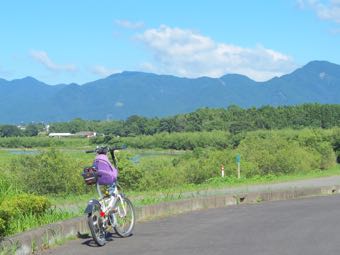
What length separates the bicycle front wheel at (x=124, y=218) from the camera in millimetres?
9406

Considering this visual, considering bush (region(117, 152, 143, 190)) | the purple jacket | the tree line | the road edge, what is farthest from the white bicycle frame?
the tree line

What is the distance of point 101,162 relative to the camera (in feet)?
29.4

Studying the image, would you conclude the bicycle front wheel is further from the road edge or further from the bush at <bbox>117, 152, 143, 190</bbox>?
the bush at <bbox>117, 152, 143, 190</bbox>

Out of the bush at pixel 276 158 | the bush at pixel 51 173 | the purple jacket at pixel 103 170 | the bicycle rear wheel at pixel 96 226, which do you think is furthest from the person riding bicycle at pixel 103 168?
the bush at pixel 276 158

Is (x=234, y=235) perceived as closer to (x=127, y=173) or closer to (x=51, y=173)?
(x=51, y=173)

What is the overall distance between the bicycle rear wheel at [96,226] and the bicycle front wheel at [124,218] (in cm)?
62

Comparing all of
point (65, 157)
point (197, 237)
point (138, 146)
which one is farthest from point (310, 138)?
point (197, 237)

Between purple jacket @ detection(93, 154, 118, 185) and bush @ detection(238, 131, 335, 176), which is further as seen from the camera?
bush @ detection(238, 131, 335, 176)

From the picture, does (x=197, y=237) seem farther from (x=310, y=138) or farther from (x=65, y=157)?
(x=310, y=138)

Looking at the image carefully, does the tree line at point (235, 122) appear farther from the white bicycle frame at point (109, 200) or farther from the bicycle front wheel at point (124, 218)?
the white bicycle frame at point (109, 200)

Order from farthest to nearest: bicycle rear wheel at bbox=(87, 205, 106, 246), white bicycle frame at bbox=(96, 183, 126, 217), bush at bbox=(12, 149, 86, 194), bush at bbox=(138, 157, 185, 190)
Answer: bush at bbox=(138, 157, 185, 190) → bush at bbox=(12, 149, 86, 194) → white bicycle frame at bbox=(96, 183, 126, 217) → bicycle rear wheel at bbox=(87, 205, 106, 246)

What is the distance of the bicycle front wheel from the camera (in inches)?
370

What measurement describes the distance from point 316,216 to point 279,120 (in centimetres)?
9081

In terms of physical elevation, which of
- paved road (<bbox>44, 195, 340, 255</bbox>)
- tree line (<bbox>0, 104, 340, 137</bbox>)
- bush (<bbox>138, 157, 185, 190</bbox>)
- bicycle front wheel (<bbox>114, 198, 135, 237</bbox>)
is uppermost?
tree line (<bbox>0, 104, 340, 137</bbox>)
